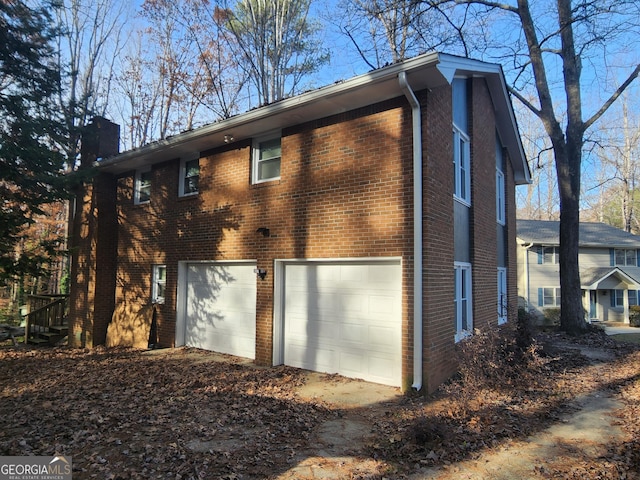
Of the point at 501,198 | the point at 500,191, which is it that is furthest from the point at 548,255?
the point at 500,191

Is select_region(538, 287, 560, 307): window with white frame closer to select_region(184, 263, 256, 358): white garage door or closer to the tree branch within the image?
the tree branch

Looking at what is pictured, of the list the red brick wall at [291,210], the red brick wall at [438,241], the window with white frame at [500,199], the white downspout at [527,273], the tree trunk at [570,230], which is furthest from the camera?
the white downspout at [527,273]

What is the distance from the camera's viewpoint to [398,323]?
7.39m

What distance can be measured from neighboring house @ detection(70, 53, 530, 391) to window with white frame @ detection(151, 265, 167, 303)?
32mm

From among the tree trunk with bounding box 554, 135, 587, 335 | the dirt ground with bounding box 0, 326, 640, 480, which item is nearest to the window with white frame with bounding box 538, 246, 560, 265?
the tree trunk with bounding box 554, 135, 587, 335

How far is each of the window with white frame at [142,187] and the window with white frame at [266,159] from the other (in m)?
4.44

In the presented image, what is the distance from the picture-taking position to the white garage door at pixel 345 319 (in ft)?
24.6

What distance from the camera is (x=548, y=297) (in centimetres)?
2616

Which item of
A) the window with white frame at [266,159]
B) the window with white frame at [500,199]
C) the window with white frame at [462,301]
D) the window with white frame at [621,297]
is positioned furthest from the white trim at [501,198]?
the window with white frame at [621,297]

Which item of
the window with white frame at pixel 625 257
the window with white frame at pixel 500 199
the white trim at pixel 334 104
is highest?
the white trim at pixel 334 104

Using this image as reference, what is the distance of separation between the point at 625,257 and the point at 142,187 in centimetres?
3001

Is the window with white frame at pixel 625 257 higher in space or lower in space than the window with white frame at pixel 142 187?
lower

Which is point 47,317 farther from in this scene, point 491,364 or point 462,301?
point 491,364

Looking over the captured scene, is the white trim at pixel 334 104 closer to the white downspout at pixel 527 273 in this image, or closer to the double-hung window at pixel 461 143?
the double-hung window at pixel 461 143
